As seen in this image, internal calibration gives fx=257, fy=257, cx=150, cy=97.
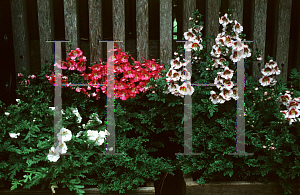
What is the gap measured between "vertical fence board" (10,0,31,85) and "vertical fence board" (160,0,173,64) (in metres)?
1.30

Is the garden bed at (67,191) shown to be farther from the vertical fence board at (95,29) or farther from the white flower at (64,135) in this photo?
the vertical fence board at (95,29)

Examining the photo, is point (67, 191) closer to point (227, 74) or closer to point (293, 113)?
point (227, 74)

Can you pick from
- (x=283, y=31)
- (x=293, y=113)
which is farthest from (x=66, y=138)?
(x=283, y=31)

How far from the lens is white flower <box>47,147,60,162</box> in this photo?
152cm

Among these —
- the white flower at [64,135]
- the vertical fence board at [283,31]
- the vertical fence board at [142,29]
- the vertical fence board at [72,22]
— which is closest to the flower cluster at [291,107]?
the vertical fence board at [283,31]

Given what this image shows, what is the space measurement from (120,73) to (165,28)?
2.02ft

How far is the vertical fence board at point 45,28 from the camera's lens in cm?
239

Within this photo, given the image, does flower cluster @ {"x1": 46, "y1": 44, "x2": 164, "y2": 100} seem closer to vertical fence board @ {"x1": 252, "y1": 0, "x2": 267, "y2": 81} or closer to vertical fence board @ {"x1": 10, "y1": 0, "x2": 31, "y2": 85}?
vertical fence board @ {"x1": 10, "y1": 0, "x2": 31, "y2": 85}

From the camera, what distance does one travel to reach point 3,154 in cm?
161

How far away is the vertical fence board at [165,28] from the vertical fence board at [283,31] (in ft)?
3.39

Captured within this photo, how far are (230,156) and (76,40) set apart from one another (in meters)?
1.71

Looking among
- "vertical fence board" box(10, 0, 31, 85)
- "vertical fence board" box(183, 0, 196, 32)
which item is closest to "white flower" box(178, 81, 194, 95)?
"vertical fence board" box(183, 0, 196, 32)

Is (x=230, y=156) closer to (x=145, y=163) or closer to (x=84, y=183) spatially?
(x=145, y=163)

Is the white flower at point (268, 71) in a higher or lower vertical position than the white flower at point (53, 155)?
higher
